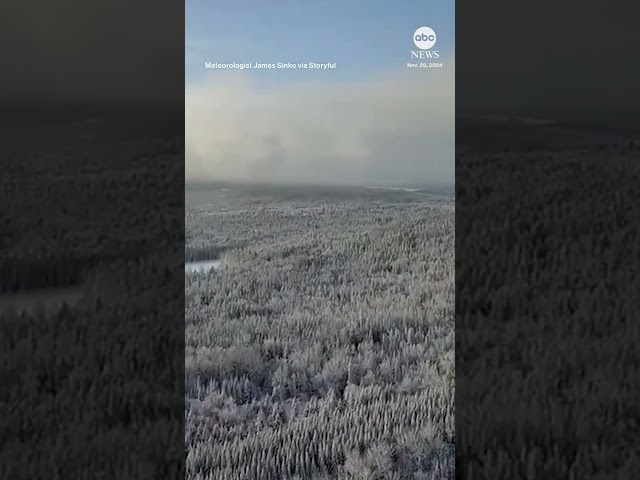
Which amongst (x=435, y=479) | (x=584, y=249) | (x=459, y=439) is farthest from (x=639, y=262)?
(x=435, y=479)

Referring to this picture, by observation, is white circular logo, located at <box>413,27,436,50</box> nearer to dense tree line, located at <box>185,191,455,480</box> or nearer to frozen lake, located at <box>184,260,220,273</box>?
dense tree line, located at <box>185,191,455,480</box>

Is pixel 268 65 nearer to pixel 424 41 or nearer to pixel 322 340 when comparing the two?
pixel 424 41

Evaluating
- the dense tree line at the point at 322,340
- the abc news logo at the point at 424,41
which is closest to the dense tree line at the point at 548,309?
the dense tree line at the point at 322,340

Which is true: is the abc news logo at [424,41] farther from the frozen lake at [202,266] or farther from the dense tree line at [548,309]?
the frozen lake at [202,266]

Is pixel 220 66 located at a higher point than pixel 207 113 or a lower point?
higher

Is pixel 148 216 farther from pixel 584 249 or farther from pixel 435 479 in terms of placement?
pixel 584 249

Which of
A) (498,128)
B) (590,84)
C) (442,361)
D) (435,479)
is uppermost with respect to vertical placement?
(590,84)

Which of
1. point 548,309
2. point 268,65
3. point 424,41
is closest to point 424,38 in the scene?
point 424,41
